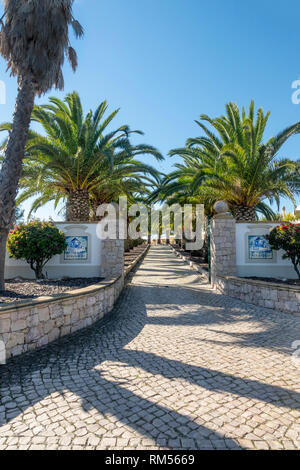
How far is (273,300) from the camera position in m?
6.52

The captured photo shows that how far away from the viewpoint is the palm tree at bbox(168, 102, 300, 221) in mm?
9602

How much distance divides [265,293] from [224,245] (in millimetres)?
2488

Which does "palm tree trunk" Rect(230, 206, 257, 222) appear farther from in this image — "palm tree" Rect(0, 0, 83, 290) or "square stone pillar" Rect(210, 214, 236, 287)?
"palm tree" Rect(0, 0, 83, 290)

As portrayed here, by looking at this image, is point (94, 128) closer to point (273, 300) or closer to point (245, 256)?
point (245, 256)

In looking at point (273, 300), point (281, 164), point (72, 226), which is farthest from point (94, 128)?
point (273, 300)

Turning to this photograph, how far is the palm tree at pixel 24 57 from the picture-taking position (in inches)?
249

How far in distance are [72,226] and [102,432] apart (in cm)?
759

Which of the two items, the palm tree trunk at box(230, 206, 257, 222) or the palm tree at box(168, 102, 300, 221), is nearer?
the palm tree at box(168, 102, 300, 221)

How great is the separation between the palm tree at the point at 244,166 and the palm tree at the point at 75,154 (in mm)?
2576

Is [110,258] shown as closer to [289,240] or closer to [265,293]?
[265,293]

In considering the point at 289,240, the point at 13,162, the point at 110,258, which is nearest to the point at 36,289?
the point at 110,258

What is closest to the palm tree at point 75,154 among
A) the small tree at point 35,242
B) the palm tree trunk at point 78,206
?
the palm tree trunk at point 78,206

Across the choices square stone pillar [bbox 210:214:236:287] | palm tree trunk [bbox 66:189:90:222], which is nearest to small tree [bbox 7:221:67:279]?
palm tree trunk [bbox 66:189:90:222]

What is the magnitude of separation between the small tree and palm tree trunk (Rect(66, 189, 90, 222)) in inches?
92.1
